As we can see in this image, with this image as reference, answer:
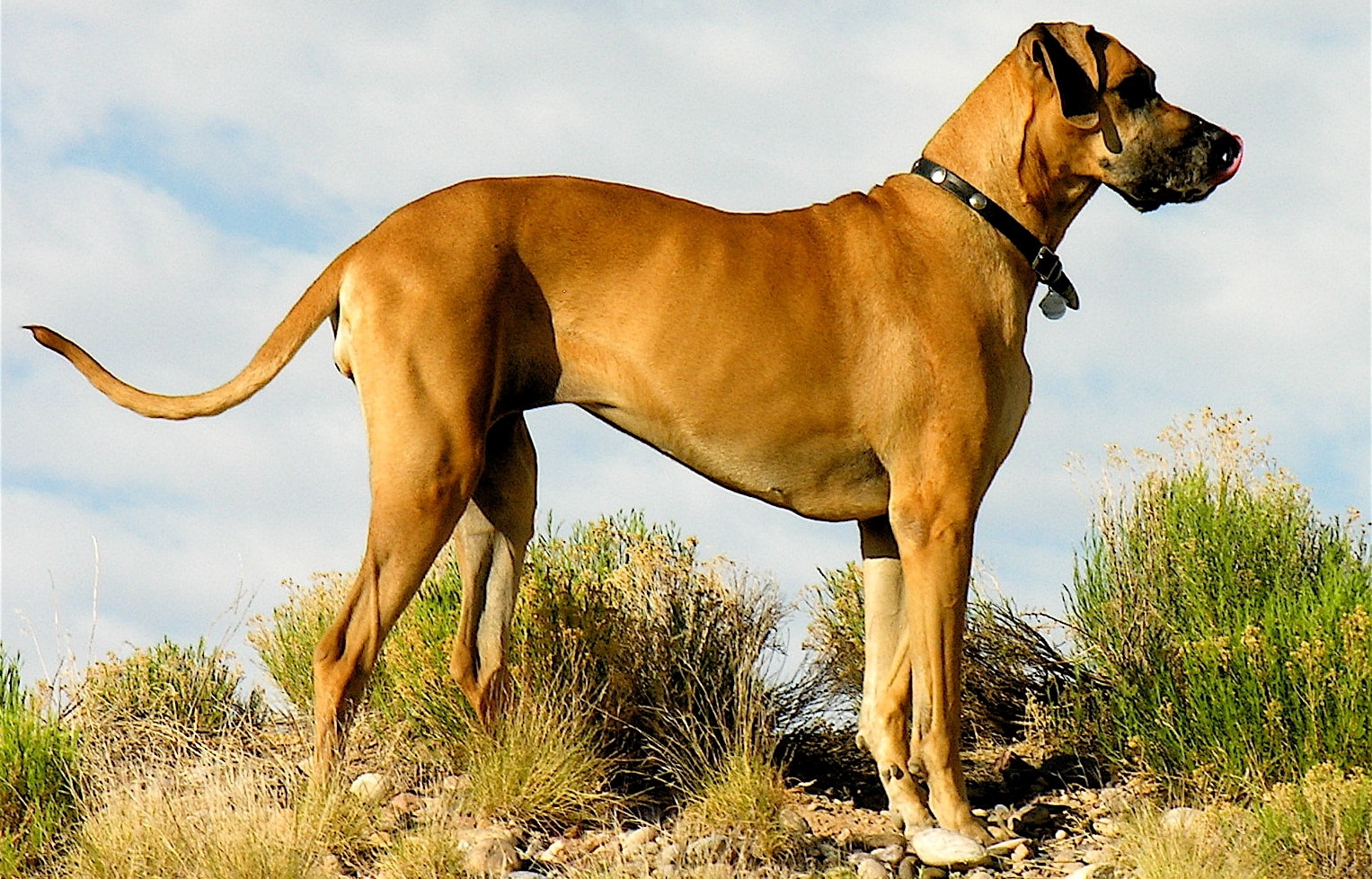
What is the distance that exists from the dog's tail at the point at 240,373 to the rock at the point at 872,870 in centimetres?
283

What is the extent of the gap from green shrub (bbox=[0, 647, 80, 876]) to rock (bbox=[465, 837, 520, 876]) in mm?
1812

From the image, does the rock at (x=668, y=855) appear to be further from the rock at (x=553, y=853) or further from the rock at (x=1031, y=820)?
the rock at (x=1031, y=820)

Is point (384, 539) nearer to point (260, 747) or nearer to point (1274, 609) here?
point (260, 747)

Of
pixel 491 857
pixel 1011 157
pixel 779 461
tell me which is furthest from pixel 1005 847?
pixel 1011 157

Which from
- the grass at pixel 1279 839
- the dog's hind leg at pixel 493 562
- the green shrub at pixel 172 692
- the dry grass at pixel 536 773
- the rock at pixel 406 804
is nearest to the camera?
the grass at pixel 1279 839

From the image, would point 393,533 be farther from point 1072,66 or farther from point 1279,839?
point 1279,839

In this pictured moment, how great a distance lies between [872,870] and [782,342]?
1979 millimetres

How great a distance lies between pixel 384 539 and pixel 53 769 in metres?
2.09

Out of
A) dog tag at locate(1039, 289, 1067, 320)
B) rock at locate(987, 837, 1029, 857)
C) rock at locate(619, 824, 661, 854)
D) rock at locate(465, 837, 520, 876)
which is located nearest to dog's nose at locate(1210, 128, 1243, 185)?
dog tag at locate(1039, 289, 1067, 320)

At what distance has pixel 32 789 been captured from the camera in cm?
674

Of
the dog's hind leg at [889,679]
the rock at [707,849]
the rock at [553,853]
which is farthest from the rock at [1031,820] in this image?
the rock at [553,853]

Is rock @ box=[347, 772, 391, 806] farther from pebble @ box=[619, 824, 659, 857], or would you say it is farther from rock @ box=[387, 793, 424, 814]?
pebble @ box=[619, 824, 659, 857]

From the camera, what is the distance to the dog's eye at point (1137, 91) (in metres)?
6.38

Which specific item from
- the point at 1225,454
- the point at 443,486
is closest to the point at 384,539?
the point at 443,486
